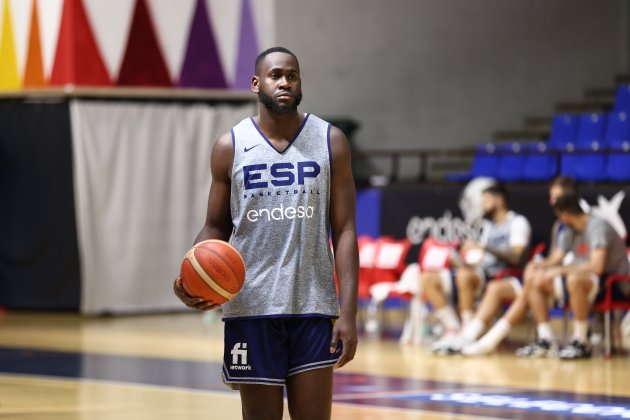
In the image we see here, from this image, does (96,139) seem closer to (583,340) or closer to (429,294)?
(429,294)

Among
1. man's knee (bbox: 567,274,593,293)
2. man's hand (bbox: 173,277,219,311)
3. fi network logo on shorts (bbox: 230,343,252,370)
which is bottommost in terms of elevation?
fi network logo on shorts (bbox: 230,343,252,370)

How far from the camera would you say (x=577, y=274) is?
34.0ft

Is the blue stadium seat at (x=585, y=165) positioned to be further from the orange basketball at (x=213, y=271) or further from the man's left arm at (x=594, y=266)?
the orange basketball at (x=213, y=271)

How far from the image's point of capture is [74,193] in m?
14.9

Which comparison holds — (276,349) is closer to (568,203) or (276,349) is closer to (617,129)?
(568,203)

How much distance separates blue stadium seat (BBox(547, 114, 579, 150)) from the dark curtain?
6343 millimetres

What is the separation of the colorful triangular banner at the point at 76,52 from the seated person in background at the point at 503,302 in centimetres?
558

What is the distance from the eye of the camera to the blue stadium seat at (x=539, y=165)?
46.9 ft

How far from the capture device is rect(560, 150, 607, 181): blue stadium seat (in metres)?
13.7

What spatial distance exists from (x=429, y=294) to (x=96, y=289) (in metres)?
4.93

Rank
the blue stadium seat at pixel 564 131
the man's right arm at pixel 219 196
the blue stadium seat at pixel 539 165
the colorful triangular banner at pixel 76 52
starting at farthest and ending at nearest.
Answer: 1. the blue stadium seat at pixel 564 131
2. the blue stadium seat at pixel 539 165
3. the colorful triangular banner at pixel 76 52
4. the man's right arm at pixel 219 196

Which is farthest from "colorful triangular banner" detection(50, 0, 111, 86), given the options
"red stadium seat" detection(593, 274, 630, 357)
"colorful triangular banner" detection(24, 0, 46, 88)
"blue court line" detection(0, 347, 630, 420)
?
"red stadium seat" detection(593, 274, 630, 357)

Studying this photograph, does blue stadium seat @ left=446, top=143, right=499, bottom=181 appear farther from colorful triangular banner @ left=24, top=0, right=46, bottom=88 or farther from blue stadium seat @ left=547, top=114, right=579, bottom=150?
colorful triangular banner @ left=24, top=0, right=46, bottom=88

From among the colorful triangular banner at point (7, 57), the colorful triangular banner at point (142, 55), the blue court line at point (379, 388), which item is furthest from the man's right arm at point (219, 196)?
the colorful triangular banner at point (7, 57)
